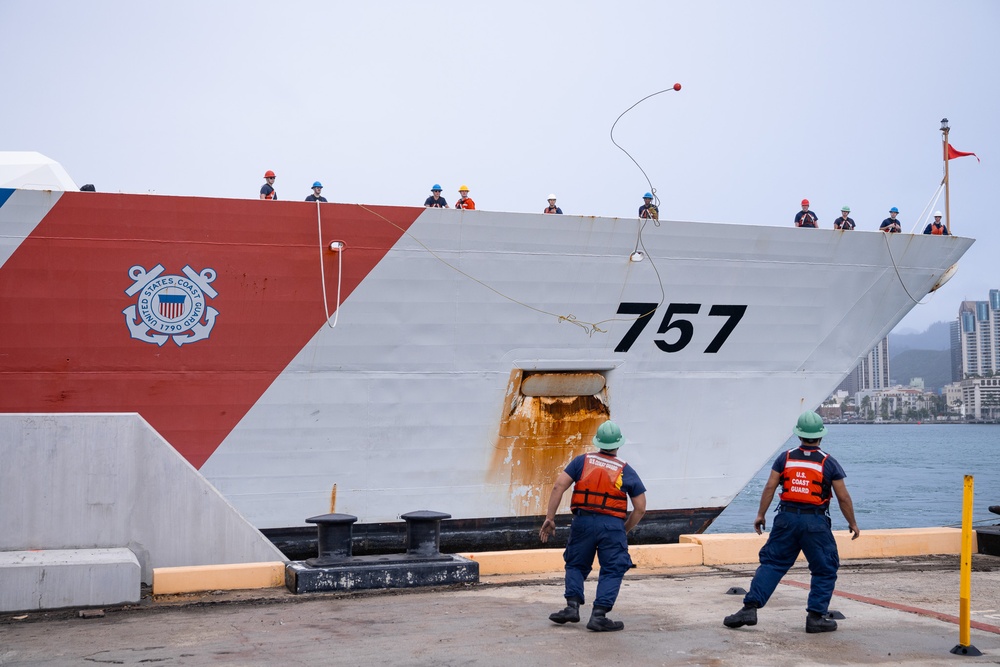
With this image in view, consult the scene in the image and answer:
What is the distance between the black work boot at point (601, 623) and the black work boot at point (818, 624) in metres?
1.17

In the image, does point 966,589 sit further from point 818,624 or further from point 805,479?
point 805,479

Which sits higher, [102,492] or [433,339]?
[433,339]

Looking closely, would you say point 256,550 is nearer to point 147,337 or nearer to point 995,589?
point 147,337

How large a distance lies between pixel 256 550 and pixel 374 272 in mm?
3760

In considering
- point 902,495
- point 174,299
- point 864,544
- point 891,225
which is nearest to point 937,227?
point 891,225

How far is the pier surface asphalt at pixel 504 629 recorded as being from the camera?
16.9ft

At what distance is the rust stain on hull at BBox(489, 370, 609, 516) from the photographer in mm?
11133

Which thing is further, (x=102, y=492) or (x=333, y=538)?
(x=333, y=538)

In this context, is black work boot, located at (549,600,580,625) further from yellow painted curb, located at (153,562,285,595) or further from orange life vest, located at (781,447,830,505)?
yellow painted curb, located at (153,562,285,595)

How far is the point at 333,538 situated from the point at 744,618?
10.8ft

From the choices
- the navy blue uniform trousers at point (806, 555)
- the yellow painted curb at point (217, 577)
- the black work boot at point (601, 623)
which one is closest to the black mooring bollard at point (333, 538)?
the yellow painted curb at point (217, 577)

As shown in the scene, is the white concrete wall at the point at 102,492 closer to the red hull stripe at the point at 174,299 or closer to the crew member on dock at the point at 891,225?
the red hull stripe at the point at 174,299

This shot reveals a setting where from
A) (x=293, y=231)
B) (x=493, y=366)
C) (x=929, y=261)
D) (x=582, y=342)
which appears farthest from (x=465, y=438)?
(x=929, y=261)

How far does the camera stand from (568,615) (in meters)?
5.95
